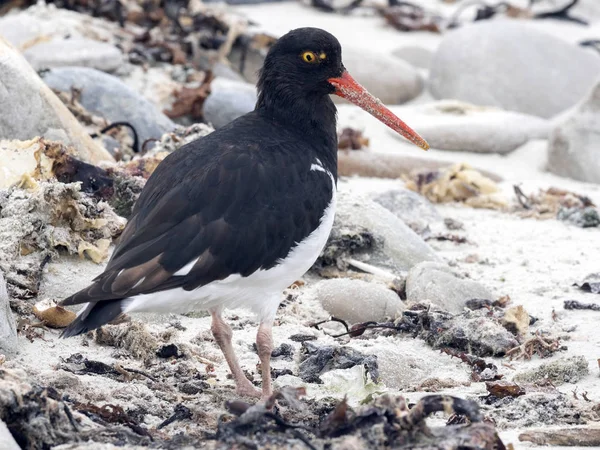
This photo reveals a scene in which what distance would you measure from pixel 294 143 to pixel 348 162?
4212mm

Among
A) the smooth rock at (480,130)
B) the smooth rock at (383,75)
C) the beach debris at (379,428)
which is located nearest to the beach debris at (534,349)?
the beach debris at (379,428)

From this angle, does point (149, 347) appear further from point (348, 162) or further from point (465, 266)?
point (348, 162)

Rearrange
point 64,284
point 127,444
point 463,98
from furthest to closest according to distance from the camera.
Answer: point 463,98 < point 64,284 < point 127,444

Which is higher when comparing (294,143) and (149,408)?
(294,143)

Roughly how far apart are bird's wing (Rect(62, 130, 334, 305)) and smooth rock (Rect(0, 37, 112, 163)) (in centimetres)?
230

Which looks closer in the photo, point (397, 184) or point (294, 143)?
point (294, 143)

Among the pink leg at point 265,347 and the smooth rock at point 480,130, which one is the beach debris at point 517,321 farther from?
the smooth rock at point 480,130

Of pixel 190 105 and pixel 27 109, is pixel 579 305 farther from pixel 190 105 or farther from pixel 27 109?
pixel 190 105

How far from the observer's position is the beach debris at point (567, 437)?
371 centimetres

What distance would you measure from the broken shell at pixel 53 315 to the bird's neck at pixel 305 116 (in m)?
1.48

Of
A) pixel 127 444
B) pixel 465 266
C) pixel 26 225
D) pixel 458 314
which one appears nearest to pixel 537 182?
pixel 465 266

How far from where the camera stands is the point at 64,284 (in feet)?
17.1

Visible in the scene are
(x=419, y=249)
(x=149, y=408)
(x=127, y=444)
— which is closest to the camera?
(x=127, y=444)

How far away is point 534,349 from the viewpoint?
5062 mm
